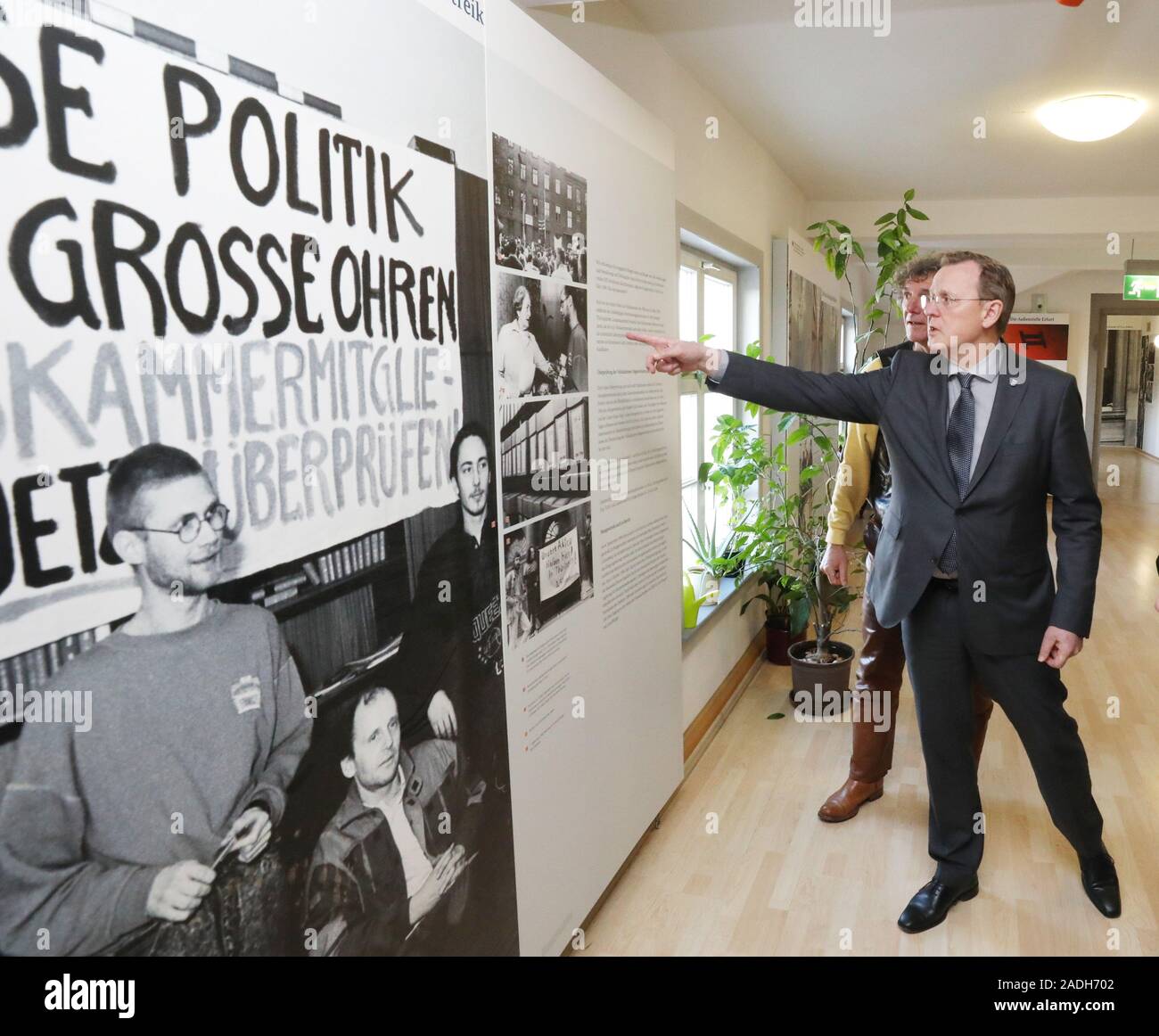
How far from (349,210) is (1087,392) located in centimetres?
1244

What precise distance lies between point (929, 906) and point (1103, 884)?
19.4 inches

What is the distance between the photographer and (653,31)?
3305mm

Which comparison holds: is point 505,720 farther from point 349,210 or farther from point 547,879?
point 349,210

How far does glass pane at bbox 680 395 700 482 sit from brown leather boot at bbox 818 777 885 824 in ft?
5.87

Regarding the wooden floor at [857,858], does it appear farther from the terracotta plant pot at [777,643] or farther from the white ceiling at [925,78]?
the white ceiling at [925,78]

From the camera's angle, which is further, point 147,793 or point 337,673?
point 337,673

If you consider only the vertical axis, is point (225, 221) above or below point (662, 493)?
above

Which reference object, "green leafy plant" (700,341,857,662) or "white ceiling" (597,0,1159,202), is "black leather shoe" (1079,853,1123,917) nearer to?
"green leafy plant" (700,341,857,662)

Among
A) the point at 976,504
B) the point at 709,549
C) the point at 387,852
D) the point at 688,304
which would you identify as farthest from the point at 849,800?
the point at 688,304

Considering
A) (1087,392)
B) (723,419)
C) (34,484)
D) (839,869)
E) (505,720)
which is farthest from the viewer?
(1087,392)

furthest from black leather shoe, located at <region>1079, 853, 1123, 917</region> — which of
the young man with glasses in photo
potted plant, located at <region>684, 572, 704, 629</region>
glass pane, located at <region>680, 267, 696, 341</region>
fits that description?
glass pane, located at <region>680, 267, 696, 341</region>

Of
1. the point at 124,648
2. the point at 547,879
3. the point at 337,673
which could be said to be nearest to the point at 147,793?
the point at 124,648

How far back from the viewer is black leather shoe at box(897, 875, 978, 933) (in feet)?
8.23
